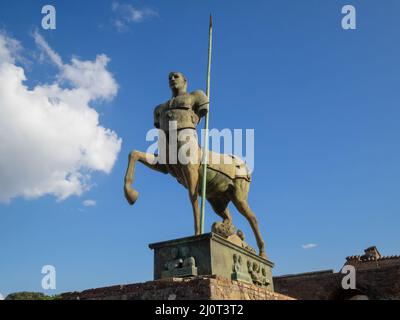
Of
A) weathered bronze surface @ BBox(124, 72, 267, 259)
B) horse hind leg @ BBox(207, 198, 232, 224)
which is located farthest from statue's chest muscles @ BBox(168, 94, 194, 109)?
horse hind leg @ BBox(207, 198, 232, 224)

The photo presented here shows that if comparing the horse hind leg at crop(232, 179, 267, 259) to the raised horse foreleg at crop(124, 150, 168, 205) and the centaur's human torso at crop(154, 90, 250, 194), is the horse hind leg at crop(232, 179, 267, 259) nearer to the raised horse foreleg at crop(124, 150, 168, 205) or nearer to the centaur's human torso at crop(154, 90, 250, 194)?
the centaur's human torso at crop(154, 90, 250, 194)

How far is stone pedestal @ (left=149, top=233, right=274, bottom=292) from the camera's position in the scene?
6203 mm

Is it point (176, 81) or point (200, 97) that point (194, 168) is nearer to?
point (200, 97)

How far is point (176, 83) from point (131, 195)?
2.11 m

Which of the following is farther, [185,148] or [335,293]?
[335,293]

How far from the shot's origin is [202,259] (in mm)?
6242

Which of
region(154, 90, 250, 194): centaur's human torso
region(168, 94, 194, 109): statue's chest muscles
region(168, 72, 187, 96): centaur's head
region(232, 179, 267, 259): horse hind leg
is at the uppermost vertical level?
region(168, 72, 187, 96): centaur's head

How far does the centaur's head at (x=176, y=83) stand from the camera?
311 inches

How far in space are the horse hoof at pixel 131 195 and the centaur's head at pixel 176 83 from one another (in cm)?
189
